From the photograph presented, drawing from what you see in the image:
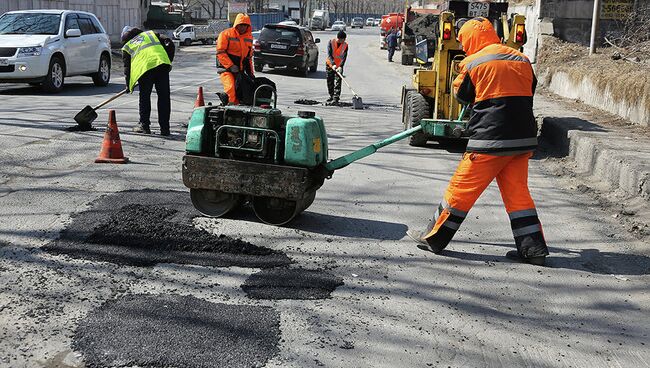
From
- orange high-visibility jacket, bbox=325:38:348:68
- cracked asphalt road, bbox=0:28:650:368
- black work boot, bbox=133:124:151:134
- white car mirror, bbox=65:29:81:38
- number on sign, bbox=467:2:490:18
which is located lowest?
cracked asphalt road, bbox=0:28:650:368

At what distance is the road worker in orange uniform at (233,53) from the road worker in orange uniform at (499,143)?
4.80 m

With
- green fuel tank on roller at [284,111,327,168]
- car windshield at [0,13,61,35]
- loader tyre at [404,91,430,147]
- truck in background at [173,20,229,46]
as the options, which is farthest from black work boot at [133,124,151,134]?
truck in background at [173,20,229,46]

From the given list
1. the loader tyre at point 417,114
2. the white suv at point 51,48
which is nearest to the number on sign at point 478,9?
the loader tyre at point 417,114

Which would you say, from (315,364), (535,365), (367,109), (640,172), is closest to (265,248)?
(315,364)

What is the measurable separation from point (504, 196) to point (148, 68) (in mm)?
6541

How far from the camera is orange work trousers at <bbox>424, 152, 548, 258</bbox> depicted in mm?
5926

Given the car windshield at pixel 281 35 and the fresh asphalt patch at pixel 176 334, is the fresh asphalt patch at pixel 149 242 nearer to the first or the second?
the fresh asphalt patch at pixel 176 334

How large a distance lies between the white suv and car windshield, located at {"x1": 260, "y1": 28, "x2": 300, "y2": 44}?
8308mm

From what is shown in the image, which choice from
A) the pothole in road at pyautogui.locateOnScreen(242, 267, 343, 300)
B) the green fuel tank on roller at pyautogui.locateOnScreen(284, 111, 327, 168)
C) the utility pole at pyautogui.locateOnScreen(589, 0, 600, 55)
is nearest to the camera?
the pothole in road at pyautogui.locateOnScreen(242, 267, 343, 300)

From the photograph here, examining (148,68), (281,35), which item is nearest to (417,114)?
(148,68)

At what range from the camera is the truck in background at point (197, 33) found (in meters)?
50.4

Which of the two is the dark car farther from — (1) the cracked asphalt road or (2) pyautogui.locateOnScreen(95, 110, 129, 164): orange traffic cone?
(2) pyautogui.locateOnScreen(95, 110, 129, 164): orange traffic cone

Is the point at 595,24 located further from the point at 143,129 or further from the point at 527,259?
the point at 527,259

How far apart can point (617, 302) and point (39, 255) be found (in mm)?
4183
